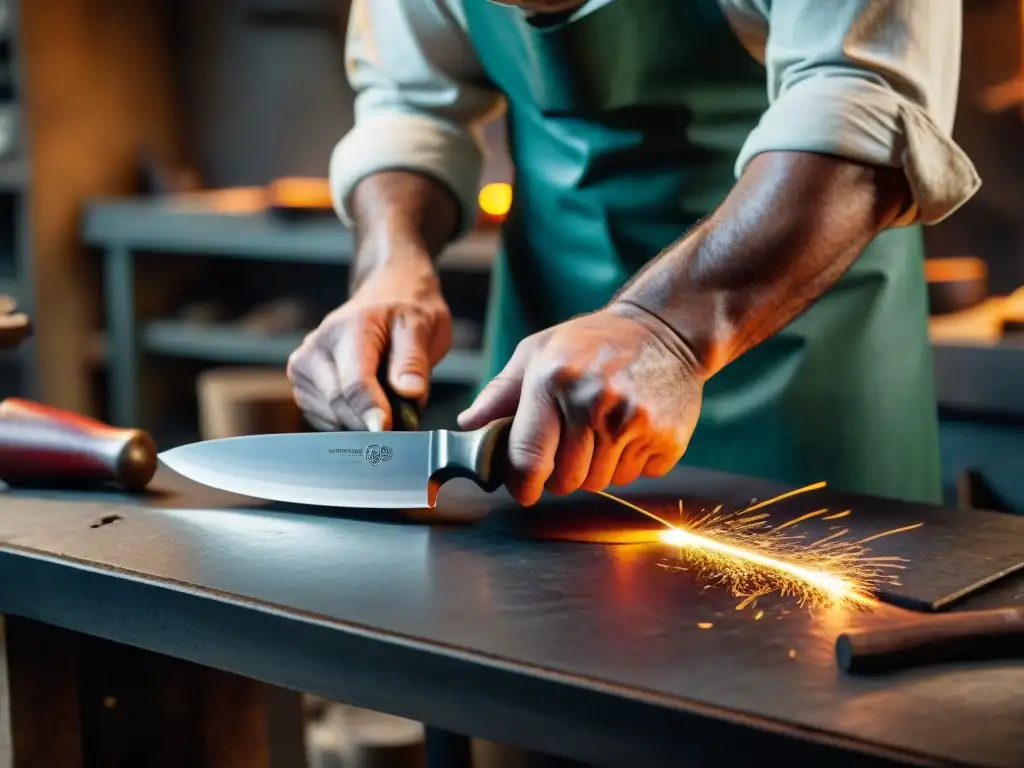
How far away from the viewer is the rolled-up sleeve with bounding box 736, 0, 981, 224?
1.11m

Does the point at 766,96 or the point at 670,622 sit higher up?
the point at 766,96

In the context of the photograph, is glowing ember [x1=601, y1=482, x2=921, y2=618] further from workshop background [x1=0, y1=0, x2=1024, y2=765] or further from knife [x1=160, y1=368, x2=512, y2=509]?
workshop background [x1=0, y1=0, x2=1024, y2=765]

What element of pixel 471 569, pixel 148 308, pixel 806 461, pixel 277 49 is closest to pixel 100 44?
pixel 277 49

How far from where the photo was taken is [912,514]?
1.07 metres

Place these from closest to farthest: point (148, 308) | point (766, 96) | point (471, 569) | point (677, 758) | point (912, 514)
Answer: point (677, 758) < point (471, 569) < point (912, 514) < point (766, 96) < point (148, 308)

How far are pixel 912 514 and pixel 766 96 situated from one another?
52 centimetres

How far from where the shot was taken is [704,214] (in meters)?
1.43

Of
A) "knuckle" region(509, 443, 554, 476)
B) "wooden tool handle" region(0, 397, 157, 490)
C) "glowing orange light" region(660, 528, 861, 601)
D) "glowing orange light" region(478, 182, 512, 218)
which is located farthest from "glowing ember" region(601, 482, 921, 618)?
"glowing orange light" region(478, 182, 512, 218)

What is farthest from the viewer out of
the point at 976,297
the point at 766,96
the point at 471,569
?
the point at 976,297

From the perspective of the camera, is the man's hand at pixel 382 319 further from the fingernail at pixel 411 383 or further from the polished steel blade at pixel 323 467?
the polished steel blade at pixel 323 467

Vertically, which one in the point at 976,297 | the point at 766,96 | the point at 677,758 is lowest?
the point at 677,758

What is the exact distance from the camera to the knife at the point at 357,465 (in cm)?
102

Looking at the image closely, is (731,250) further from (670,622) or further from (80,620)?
(80,620)

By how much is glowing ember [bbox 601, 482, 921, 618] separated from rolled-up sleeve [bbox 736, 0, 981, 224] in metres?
0.31
